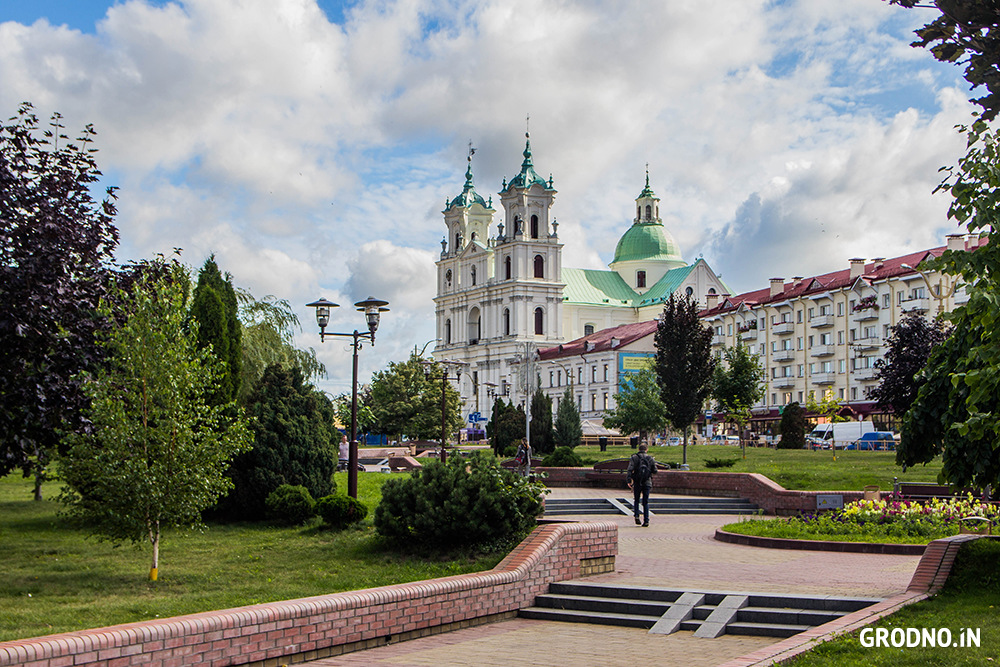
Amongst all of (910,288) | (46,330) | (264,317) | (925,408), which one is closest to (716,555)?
(925,408)

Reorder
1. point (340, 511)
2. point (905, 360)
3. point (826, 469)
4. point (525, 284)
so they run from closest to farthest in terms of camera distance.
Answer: point (340, 511) → point (826, 469) → point (905, 360) → point (525, 284)

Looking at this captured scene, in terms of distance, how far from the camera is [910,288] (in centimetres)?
7131

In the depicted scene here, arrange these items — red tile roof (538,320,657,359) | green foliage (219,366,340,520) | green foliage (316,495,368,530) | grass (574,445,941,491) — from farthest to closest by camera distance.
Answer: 1. red tile roof (538,320,657,359)
2. grass (574,445,941,491)
3. green foliage (219,366,340,520)
4. green foliage (316,495,368,530)

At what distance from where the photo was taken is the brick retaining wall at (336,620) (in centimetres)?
867

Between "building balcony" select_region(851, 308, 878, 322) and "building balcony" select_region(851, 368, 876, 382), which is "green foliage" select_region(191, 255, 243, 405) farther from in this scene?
"building balcony" select_region(851, 368, 876, 382)

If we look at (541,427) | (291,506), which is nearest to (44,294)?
(291,506)

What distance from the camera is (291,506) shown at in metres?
19.8

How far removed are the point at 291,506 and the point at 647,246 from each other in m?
132

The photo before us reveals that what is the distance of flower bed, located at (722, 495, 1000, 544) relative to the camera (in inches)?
712

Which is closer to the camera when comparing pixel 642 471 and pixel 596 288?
pixel 642 471

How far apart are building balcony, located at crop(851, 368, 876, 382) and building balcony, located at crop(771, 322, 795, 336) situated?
8004 mm

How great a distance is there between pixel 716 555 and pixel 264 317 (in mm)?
24932

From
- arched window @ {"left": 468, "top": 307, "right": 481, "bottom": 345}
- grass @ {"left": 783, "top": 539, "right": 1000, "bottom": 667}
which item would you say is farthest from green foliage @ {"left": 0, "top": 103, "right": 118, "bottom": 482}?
arched window @ {"left": 468, "top": 307, "right": 481, "bottom": 345}

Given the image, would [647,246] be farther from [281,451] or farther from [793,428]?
[281,451]
